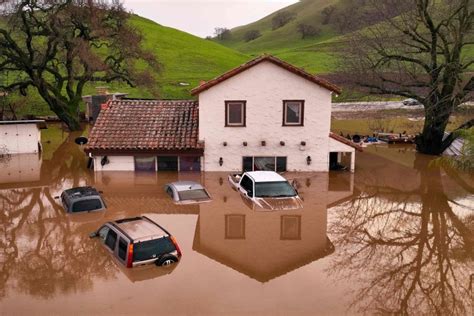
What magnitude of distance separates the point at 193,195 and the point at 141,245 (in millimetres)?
7229

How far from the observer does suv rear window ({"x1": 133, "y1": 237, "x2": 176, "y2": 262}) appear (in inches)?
563

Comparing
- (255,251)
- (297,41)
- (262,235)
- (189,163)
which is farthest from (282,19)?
(255,251)

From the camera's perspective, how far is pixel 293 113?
26.7 m

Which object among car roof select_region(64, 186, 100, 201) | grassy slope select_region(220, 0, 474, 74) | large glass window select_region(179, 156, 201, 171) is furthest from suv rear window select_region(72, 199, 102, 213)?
grassy slope select_region(220, 0, 474, 74)

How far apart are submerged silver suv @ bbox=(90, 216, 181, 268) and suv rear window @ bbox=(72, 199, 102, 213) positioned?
443cm

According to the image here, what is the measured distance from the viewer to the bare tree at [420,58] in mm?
30688

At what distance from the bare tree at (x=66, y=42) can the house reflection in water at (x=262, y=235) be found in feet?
76.9

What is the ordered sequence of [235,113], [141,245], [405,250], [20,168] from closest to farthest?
1. [141,245]
2. [405,250]
3. [235,113]
4. [20,168]

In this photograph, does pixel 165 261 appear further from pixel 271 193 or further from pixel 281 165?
pixel 281 165

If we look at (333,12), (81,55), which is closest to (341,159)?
(81,55)

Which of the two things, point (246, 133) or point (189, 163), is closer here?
point (246, 133)

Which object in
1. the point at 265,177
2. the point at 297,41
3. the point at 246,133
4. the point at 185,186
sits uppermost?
the point at 297,41

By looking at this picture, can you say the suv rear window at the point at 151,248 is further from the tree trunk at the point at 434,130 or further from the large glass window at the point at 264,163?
the tree trunk at the point at 434,130

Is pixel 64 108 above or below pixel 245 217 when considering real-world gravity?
above
